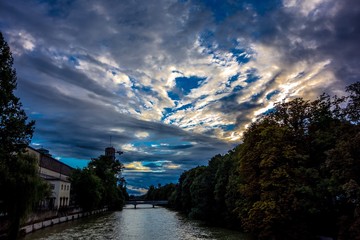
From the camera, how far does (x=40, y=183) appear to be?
118ft

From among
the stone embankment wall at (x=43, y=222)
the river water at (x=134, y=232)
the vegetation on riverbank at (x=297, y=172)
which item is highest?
the vegetation on riverbank at (x=297, y=172)

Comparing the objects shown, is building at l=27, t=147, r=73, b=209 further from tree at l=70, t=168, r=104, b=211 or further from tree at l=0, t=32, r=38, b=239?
tree at l=0, t=32, r=38, b=239

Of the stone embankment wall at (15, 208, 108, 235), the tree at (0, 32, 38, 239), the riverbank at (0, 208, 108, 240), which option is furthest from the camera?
the stone embankment wall at (15, 208, 108, 235)

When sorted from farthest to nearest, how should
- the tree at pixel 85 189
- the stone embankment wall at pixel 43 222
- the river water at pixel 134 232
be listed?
1. the tree at pixel 85 189
2. the stone embankment wall at pixel 43 222
3. the river water at pixel 134 232

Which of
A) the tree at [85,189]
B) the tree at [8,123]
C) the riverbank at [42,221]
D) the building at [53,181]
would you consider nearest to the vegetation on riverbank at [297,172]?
the tree at [8,123]

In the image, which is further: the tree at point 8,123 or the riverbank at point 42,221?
the riverbank at point 42,221

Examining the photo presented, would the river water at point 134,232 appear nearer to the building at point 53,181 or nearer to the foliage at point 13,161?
the foliage at point 13,161

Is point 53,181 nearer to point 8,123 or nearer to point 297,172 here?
point 8,123

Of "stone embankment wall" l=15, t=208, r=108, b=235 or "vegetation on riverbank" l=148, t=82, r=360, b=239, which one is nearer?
"vegetation on riverbank" l=148, t=82, r=360, b=239

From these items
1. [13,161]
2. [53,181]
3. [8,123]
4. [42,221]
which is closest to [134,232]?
[42,221]

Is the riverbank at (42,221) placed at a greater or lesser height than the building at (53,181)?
lesser

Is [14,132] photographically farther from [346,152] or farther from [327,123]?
[327,123]

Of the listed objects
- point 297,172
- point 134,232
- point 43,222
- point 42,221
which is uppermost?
point 297,172

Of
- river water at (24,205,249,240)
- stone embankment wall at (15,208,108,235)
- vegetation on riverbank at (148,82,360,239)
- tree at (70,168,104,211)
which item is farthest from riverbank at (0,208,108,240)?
vegetation on riverbank at (148,82,360,239)
